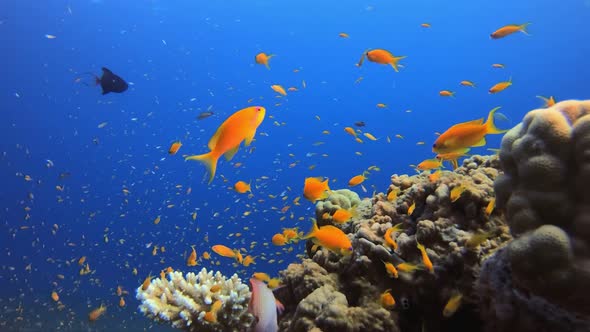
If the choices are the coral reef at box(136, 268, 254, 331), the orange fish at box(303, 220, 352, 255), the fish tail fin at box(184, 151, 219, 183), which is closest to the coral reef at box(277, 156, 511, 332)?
the orange fish at box(303, 220, 352, 255)

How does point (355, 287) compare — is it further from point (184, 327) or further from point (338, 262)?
point (184, 327)

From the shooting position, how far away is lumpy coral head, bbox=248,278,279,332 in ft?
11.6

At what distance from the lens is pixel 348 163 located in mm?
68438

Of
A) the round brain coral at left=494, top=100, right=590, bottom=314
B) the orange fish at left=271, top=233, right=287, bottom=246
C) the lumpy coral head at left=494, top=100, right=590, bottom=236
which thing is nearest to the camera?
the round brain coral at left=494, top=100, right=590, bottom=314

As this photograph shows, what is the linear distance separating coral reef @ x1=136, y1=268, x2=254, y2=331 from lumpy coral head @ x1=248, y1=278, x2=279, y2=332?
538 mm

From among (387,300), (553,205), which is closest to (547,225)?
(553,205)

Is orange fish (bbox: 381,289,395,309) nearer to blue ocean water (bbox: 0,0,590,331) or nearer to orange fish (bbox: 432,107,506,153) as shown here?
orange fish (bbox: 432,107,506,153)

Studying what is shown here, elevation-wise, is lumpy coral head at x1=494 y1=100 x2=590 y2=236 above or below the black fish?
above

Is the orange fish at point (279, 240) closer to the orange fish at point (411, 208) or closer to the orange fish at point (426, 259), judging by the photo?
the orange fish at point (411, 208)

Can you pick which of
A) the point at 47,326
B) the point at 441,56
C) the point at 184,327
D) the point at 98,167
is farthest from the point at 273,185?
the point at 184,327

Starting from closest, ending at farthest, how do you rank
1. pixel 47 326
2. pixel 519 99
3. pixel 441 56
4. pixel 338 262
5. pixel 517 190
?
pixel 517 190, pixel 338 262, pixel 47 326, pixel 441 56, pixel 519 99

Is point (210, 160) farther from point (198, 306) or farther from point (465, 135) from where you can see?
point (465, 135)

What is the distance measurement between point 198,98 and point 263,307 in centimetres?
5127

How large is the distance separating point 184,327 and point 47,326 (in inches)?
533
